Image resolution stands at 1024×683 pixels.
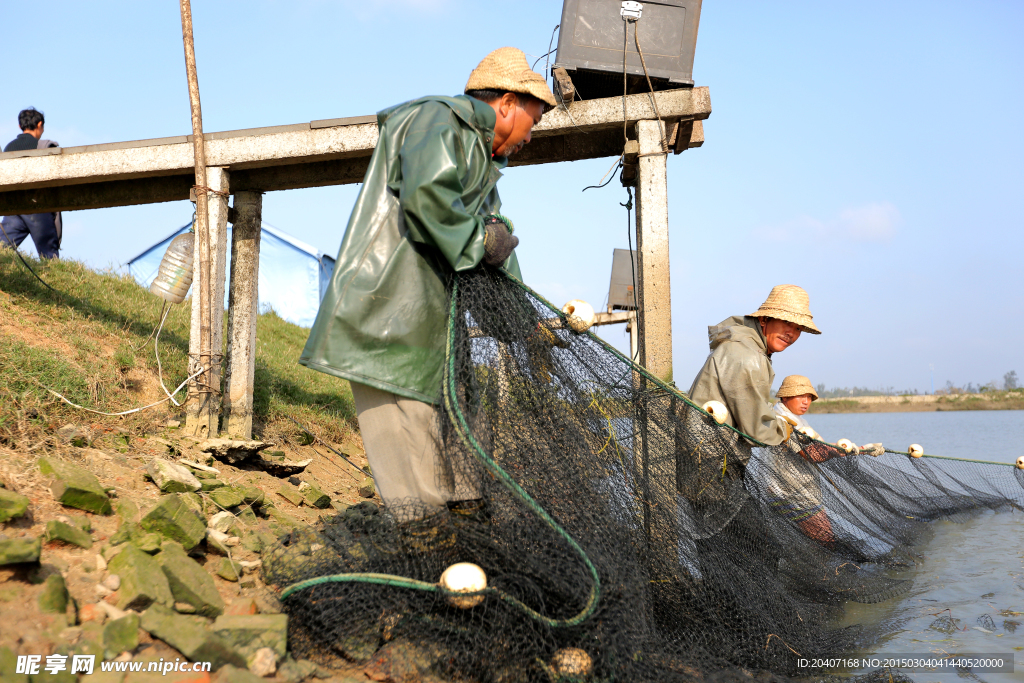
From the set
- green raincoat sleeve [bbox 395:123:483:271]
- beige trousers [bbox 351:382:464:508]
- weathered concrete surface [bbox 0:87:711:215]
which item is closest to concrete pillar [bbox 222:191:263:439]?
weathered concrete surface [bbox 0:87:711:215]

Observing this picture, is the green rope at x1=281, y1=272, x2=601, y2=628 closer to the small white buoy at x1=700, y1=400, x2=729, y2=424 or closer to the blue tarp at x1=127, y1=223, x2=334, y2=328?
the small white buoy at x1=700, y1=400, x2=729, y2=424

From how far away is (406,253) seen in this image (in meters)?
2.55

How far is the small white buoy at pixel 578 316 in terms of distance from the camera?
108 inches

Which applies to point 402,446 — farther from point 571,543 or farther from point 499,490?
point 571,543

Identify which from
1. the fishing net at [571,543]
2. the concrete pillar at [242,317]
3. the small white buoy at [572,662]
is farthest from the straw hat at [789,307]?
the concrete pillar at [242,317]

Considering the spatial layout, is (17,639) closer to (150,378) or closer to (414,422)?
(414,422)

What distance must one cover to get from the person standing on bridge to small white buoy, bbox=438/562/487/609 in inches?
279

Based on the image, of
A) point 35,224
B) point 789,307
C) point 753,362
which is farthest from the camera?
point 35,224

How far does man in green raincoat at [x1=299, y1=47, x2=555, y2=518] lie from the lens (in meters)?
2.44

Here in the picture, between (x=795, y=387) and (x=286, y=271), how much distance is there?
33.7 ft

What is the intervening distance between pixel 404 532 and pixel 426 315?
774 millimetres

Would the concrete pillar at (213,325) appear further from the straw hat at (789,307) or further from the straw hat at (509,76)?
the straw hat at (789,307)

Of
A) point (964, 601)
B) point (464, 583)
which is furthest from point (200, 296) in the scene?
point (964, 601)

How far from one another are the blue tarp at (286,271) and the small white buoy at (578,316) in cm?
1103
